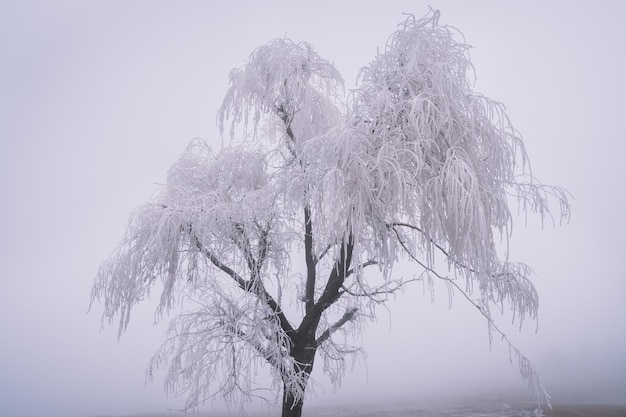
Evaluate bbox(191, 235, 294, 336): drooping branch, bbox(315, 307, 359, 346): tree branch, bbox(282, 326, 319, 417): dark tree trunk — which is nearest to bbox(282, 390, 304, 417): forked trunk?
bbox(282, 326, 319, 417): dark tree trunk

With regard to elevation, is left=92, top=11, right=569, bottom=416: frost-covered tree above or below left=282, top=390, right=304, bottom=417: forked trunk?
above

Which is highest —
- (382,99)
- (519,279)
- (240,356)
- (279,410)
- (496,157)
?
(382,99)

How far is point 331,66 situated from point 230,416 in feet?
19.0

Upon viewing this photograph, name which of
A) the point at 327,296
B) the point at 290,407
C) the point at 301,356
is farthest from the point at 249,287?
the point at 290,407

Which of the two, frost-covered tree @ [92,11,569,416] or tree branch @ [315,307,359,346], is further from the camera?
tree branch @ [315,307,359,346]

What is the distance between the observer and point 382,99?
17.2ft

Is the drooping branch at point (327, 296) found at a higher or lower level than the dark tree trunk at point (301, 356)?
higher

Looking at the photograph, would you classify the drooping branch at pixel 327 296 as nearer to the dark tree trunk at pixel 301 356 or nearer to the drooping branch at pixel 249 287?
the dark tree trunk at pixel 301 356

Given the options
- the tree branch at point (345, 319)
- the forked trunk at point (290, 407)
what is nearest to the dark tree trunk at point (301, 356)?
the forked trunk at point (290, 407)

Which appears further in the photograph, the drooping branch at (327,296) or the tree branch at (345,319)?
the tree branch at (345,319)

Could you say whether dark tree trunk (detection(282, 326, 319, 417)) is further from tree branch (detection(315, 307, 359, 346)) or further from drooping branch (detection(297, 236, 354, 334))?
tree branch (detection(315, 307, 359, 346))

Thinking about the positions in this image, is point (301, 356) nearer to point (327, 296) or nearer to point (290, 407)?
point (290, 407)

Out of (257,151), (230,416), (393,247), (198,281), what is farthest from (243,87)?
(230,416)

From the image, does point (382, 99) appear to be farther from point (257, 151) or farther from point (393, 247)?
point (257, 151)
